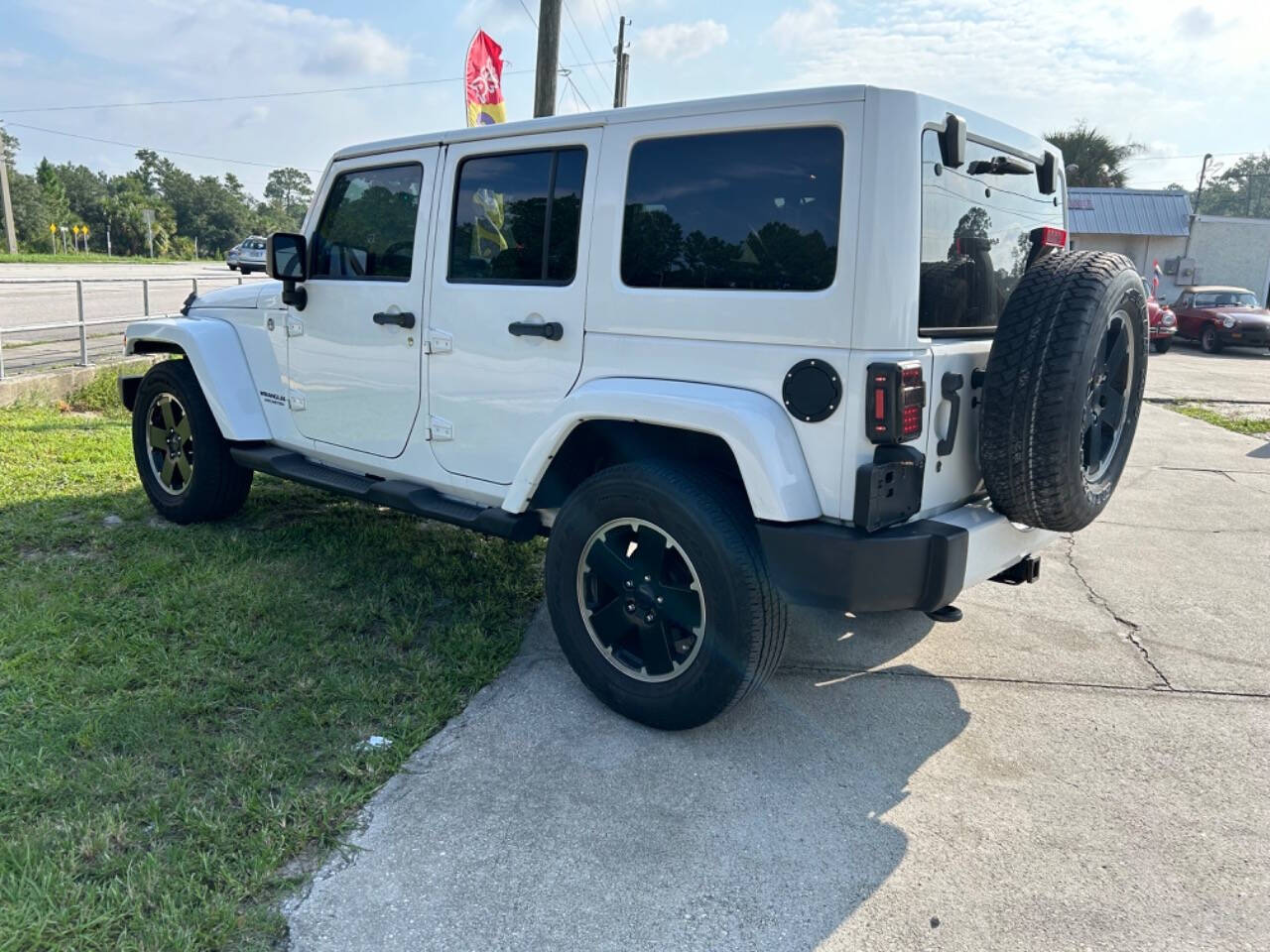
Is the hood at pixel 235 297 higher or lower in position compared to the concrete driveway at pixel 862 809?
higher

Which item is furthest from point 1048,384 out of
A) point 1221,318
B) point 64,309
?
point 1221,318

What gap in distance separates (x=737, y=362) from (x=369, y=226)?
2.19m

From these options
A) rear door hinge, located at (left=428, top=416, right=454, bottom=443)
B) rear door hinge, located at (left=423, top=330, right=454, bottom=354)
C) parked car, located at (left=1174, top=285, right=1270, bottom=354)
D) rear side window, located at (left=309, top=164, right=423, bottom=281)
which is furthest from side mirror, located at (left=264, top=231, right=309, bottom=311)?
parked car, located at (left=1174, top=285, right=1270, bottom=354)

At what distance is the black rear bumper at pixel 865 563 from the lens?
9.00ft

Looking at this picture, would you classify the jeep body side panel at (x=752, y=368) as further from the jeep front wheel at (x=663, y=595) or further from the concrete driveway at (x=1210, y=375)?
the concrete driveway at (x=1210, y=375)

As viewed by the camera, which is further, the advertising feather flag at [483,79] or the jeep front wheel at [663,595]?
the advertising feather flag at [483,79]

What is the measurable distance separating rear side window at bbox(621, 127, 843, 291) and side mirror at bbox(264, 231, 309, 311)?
195 cm

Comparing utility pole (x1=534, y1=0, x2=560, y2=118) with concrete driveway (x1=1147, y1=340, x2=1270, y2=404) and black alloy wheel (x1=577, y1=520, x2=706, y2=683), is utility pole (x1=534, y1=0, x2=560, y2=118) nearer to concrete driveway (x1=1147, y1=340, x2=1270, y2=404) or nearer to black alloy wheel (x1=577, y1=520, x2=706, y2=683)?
black alloy wheel (x1=577, y1=520, x2=706, y2=683)

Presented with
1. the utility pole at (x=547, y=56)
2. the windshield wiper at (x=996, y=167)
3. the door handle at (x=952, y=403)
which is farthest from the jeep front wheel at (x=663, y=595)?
the utility pole at (x=547, y=56)

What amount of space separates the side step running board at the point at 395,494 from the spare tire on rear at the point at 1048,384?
1793mm

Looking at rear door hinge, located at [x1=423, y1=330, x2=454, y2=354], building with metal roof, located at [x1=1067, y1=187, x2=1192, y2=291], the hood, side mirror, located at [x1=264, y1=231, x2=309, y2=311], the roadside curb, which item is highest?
building with metal roof, located at [x1=1067, y1=187, x2=1192, y2=291]

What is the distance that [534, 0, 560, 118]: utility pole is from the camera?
33.4ft

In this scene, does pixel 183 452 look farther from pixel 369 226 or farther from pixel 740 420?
pixel 740 420

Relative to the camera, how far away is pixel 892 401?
2658mm
